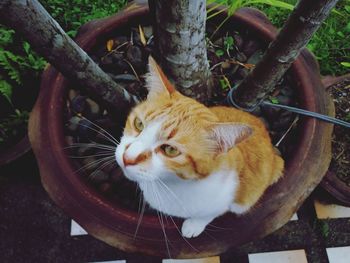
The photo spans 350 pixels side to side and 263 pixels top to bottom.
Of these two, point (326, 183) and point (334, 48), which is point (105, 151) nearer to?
point (326, 183)

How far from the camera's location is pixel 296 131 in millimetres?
1096

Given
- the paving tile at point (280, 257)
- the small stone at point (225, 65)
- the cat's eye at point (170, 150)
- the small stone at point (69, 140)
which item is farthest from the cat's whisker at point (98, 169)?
the paving tile at point (280, 257)

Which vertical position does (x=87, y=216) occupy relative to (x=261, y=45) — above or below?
below

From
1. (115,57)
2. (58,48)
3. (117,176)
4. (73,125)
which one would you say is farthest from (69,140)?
(58,48)

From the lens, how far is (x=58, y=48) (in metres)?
0.77

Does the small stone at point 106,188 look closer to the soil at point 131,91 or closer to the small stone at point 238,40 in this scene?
the soil at point 131,91

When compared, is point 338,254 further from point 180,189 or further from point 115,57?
point 115,57

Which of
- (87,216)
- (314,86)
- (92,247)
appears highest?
(314,86)

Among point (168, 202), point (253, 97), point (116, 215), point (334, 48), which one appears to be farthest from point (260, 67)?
point (334, 48)

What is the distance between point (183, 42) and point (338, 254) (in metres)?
0.93

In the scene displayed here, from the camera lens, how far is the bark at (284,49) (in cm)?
73

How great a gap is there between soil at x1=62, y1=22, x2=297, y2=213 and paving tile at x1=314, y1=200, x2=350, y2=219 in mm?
384

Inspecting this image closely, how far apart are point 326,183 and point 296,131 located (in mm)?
198

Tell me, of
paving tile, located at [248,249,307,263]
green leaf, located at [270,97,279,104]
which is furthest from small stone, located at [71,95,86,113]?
paving tile, located at [248,249,307,263]
